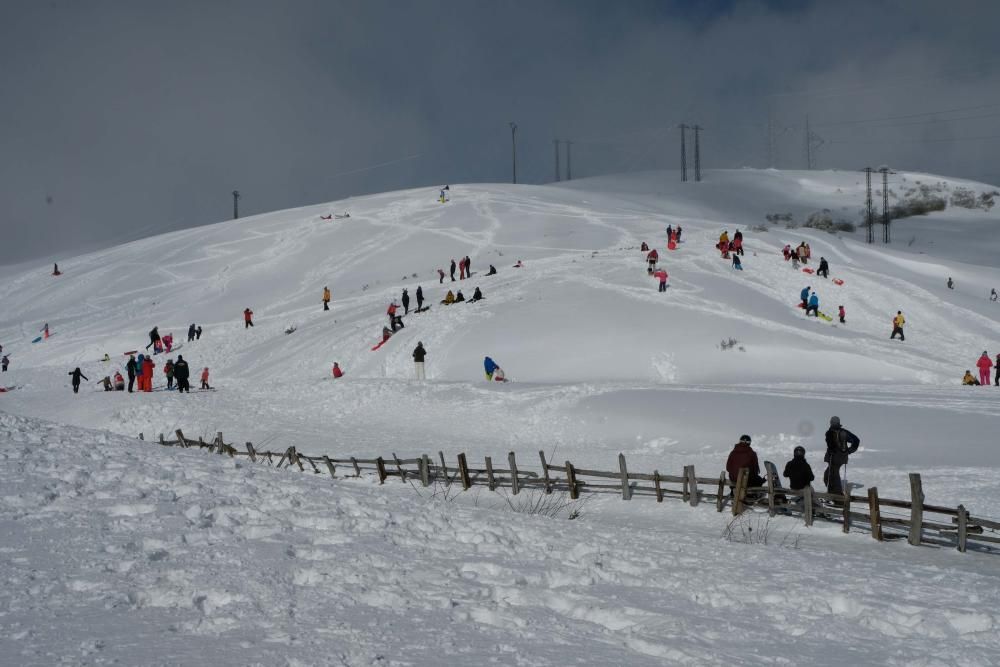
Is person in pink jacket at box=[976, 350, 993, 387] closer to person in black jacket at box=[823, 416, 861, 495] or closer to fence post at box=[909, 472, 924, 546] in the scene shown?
person in black jacket at box=[823, 416, 861, 495]

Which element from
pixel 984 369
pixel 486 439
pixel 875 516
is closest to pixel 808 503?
pixel 875 516

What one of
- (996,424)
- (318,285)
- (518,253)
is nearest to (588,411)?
(996,424)

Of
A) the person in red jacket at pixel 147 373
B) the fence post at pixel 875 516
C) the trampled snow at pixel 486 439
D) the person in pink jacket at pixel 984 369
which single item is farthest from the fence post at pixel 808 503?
the person in red jacket at pixel 147 373

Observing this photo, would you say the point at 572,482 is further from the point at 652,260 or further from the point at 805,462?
the point at 652,260

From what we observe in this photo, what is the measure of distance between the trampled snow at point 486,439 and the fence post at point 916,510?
35cm

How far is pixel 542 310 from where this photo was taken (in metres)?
33.9

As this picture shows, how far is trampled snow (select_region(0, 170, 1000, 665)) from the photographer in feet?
20.7

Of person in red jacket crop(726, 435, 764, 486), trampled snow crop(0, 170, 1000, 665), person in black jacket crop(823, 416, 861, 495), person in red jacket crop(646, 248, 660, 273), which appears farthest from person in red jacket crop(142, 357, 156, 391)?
person in black jacket crop(823, 416, 861, 495)

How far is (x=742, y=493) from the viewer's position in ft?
46.3

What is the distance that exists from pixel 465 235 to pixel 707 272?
74.2ft

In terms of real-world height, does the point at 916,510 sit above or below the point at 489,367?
below

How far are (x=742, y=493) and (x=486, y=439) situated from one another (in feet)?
34.4

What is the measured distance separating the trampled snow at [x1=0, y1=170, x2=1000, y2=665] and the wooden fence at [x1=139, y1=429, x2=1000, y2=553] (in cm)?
47

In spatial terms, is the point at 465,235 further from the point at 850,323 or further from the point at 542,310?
the point at 850,323
